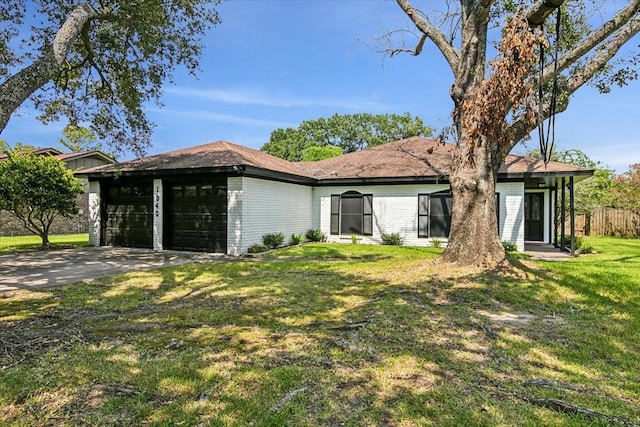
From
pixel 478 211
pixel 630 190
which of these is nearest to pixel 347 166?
pixel 478 211

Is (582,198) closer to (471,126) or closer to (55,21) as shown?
(471,126)

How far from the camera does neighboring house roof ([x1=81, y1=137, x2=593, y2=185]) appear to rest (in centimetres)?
1275

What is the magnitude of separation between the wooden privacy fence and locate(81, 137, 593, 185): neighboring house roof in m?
10.5

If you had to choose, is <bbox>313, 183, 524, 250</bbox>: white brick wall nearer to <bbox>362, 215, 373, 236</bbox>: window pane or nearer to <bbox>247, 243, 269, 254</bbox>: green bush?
<bbox>362, 215, 373, 236</bbox>: window pane

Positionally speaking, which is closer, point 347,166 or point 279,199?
point 279,199

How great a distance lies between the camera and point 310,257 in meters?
11.7

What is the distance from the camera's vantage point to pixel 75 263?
33.7 feet

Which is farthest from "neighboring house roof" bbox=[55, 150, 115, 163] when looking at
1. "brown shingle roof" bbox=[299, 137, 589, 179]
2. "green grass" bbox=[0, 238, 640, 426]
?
"green grass" bbox=[0, 238, 640, 426]

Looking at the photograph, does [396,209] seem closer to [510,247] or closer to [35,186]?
[510,247]

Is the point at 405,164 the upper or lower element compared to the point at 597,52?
lower

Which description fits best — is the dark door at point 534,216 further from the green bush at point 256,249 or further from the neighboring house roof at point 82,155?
the neighboring house roof at point 82,155

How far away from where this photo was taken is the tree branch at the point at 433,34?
903 cm

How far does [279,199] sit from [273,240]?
62.6 inches

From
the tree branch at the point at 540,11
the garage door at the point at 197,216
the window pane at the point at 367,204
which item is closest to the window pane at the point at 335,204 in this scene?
the window pane at the point at 367,204
